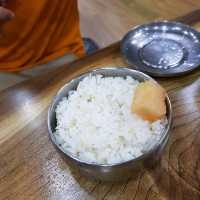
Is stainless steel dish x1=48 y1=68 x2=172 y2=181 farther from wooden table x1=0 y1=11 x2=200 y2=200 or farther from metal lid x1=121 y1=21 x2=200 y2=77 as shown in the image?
metal lid x1=121 y1=21 x2=200 y2=77

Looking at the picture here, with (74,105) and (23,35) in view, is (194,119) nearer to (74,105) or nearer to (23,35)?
(74,105)

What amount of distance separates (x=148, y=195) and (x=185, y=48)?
471 mm

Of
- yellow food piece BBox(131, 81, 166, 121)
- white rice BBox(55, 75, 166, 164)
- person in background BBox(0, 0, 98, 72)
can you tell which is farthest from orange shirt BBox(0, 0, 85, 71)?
yellow food piece BBox(131, 81, 166, 121)

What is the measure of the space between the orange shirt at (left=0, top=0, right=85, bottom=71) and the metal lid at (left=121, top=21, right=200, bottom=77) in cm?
32

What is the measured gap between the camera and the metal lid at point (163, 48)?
0.94 metres

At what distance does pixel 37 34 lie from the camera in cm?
124

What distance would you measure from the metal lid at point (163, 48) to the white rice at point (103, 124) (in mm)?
144

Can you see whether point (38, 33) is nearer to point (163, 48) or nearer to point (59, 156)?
point (163, 48)

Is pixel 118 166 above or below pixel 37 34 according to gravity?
above

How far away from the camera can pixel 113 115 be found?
2.47ft

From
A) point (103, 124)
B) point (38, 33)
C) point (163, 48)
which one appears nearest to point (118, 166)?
point (103, 124)

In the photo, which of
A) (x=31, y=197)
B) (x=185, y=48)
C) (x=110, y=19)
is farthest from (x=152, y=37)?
(x=110, y=19)

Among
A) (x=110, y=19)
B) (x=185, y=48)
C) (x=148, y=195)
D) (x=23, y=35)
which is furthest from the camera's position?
(x=110, y=19)

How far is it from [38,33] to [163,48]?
0.48 meters
